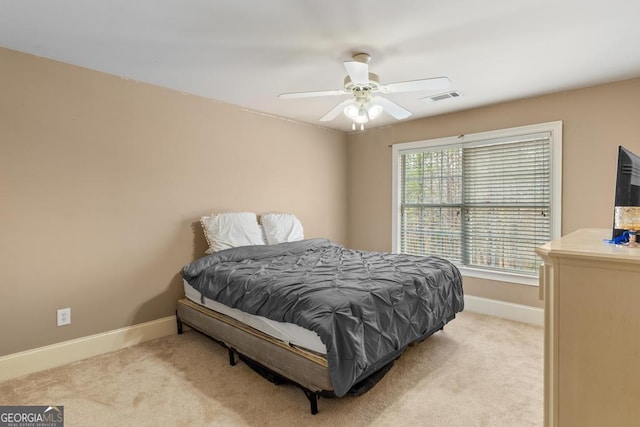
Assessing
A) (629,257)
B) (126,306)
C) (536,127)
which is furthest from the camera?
(536,127)

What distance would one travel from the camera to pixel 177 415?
1.88 meters

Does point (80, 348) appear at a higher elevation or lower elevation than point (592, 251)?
lower

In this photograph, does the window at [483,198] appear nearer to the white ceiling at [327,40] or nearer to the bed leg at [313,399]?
the white ceiling at [327,40]

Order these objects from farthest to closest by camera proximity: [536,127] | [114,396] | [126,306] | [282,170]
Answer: [282,170] → [536,127] → [126,306] → [114,396]

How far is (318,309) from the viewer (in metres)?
1.83

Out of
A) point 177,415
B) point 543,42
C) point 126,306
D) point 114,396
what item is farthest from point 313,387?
point 543,42

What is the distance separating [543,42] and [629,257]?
6.52 feet

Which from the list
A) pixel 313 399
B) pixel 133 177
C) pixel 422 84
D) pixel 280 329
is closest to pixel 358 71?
pixel 422 84

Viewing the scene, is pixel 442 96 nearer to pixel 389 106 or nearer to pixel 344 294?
pixel 389 106

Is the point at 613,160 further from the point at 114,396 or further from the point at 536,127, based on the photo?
the point at 114,396

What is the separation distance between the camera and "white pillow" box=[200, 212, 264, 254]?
3195mm

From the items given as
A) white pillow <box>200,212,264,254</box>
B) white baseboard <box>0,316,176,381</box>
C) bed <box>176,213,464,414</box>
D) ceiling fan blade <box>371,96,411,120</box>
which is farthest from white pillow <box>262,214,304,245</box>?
ceiling fan blade <box>371,96,411,120</box>

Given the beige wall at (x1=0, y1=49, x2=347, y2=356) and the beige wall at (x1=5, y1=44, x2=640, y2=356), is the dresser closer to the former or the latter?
the beige wall at (x1=5, y1=44, x2=640, y2=356)

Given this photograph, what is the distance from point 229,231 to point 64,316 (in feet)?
4.78
